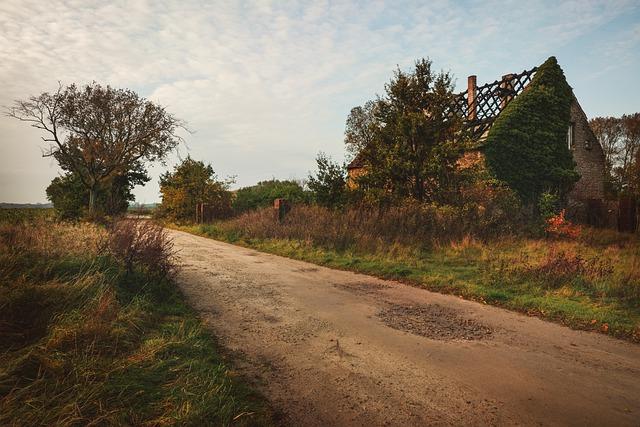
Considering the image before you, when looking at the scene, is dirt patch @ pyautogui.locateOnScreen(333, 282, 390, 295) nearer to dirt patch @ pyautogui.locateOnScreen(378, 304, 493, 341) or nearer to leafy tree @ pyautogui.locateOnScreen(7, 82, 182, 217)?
dirt patch @ pyautogui.locateOnScreen(378, 304, 493, 341)

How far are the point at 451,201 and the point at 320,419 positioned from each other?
12291mm

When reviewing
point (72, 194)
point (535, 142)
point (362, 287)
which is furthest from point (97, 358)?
point (72, 194)

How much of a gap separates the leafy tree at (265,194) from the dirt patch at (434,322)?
17281 millimetres

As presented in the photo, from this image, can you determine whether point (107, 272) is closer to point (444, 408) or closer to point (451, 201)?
point (444, 408)

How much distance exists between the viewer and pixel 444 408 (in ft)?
11.3

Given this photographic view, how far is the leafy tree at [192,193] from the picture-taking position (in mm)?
27891

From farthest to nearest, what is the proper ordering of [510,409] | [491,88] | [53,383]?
[491,88], [510,409], [53,383]

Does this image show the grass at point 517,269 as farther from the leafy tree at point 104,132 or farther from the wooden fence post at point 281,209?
the leafy tree at point 104,132

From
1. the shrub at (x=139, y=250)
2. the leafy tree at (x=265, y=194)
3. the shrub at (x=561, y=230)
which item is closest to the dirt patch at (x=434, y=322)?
the shrub at (x=139, y=250)

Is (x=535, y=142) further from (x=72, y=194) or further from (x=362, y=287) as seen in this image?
(x=72, y=194)

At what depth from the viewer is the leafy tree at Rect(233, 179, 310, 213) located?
24.8 m

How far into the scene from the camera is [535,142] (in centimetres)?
2062

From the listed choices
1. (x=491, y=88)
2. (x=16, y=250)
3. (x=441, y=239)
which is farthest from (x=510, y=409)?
(x=491, y=88)

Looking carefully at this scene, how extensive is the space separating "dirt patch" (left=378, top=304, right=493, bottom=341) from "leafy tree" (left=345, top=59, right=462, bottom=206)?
8.03m
